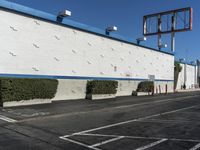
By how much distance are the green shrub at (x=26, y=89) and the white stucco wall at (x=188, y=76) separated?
3463 cm

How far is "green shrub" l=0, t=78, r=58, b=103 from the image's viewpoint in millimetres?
15605

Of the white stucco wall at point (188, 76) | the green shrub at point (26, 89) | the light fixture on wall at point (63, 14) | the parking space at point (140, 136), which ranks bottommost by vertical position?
the parking space at point (140, 136)

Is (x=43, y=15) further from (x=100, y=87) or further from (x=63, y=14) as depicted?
(x=100, y=87)

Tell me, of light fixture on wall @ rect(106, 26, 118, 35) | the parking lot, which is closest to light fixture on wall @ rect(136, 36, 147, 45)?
light fixture on wall @ rect(106, 26, 118, 35)

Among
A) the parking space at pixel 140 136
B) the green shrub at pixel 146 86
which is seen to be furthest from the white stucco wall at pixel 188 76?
the parking space at pixel 140 136

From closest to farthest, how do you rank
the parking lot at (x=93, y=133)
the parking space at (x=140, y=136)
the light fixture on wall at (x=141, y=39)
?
the parking lot at (x=93, y=133) → the parking space at (x=140, y=136) → the light fixture on wall at (x=141, y=39)

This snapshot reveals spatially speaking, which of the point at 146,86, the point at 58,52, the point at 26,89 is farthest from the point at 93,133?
the point at 146,86

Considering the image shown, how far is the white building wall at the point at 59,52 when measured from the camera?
17.8m

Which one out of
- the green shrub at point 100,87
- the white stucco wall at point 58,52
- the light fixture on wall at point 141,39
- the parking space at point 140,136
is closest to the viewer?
the parking space at point 140,136

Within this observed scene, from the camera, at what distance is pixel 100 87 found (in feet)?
77.1

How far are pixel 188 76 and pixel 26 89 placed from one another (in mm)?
42984

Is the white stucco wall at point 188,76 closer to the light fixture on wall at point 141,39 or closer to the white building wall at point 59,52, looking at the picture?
the light fixture on wall at point 141,39

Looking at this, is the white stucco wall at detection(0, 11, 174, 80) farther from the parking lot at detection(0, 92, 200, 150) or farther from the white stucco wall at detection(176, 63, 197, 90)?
the white stucco wall at detection(176, 63, 197, 90)

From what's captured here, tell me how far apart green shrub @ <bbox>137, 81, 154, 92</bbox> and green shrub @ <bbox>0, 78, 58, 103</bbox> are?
14140 mm
